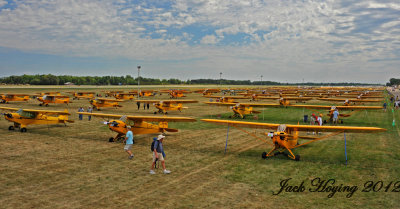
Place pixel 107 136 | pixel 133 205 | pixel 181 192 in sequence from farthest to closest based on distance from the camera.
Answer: pixel 107 136, pixel 181 192, pixel 133 205

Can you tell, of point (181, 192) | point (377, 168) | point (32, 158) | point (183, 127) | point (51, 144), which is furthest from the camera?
point (183, 127)

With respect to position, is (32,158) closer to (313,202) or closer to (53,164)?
(53,164)

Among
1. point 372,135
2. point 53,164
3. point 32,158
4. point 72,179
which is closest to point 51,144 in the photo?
point 32,158

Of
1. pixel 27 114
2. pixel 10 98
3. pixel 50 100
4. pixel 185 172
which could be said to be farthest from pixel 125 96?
pixel 185 172

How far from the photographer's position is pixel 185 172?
10344 mm

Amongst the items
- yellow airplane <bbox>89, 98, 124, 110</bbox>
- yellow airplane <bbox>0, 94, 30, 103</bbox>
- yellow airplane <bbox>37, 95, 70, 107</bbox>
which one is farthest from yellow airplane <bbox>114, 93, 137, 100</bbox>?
yellow airplane <bbox>0, 94, 30, 103</bbox>

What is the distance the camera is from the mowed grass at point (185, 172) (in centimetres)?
773

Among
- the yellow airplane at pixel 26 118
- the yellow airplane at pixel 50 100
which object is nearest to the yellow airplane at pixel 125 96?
the yellow airplane at pixel 50 100

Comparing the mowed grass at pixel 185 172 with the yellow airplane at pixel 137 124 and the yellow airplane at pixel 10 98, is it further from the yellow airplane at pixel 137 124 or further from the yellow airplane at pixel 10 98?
the yellow airplane at pixel 10 98

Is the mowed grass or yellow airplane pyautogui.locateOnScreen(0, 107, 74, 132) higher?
yellow airplane pyautogui.locateOnScreen(0, 107, 74, 132)

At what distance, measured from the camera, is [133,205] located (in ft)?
24.2

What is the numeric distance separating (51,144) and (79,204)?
352 inches

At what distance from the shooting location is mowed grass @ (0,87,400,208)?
7734 millimetres

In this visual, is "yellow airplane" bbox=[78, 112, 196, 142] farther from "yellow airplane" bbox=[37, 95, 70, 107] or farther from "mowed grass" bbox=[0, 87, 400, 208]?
"yellow airplane" bbox=[37, 95, 70, 107]
